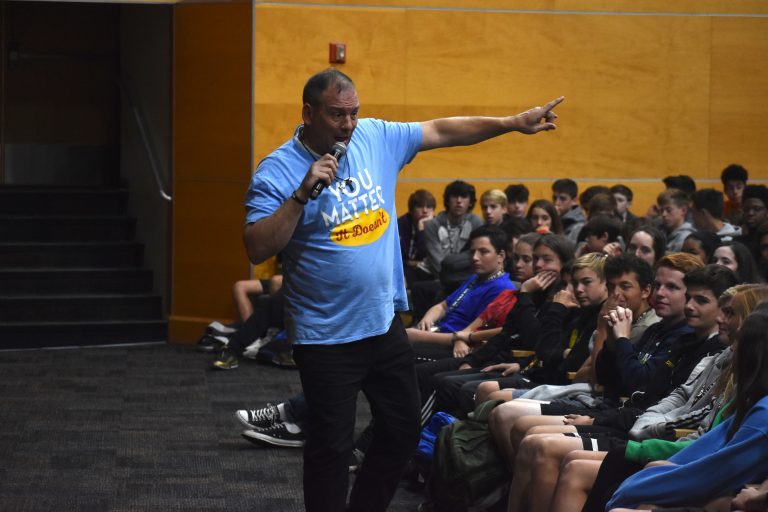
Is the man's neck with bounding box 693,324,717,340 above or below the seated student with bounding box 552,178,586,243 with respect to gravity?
below

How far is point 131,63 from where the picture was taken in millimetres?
10398

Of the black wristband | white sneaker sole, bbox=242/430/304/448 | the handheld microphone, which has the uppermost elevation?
the handheld microphone

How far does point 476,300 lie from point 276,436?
115 cm

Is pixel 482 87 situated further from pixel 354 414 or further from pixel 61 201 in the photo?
pixel 354 414

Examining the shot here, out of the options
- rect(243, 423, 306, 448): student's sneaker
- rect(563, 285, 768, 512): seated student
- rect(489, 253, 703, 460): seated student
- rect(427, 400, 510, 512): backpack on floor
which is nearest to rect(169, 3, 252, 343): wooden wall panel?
rect(243, 423, 306, 448): student's sneaker

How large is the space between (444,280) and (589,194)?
205cm

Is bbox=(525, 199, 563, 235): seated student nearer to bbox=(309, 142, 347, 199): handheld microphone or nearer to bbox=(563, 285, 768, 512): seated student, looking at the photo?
bbox=(563, 285, 768, 512): seated student

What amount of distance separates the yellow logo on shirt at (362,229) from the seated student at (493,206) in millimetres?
4719

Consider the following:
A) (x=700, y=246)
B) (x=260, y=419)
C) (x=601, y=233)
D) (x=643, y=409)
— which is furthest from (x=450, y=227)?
(x=643, y=409)

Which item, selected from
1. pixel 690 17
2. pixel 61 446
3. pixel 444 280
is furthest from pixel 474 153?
pixel 61 446

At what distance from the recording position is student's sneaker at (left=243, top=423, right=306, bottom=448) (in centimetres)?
558

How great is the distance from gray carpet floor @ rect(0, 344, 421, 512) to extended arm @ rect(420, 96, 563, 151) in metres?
1.51

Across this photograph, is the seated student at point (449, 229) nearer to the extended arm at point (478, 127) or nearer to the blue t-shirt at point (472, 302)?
the blue t-shirt at point (472, 302)

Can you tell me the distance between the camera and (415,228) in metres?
8.56
